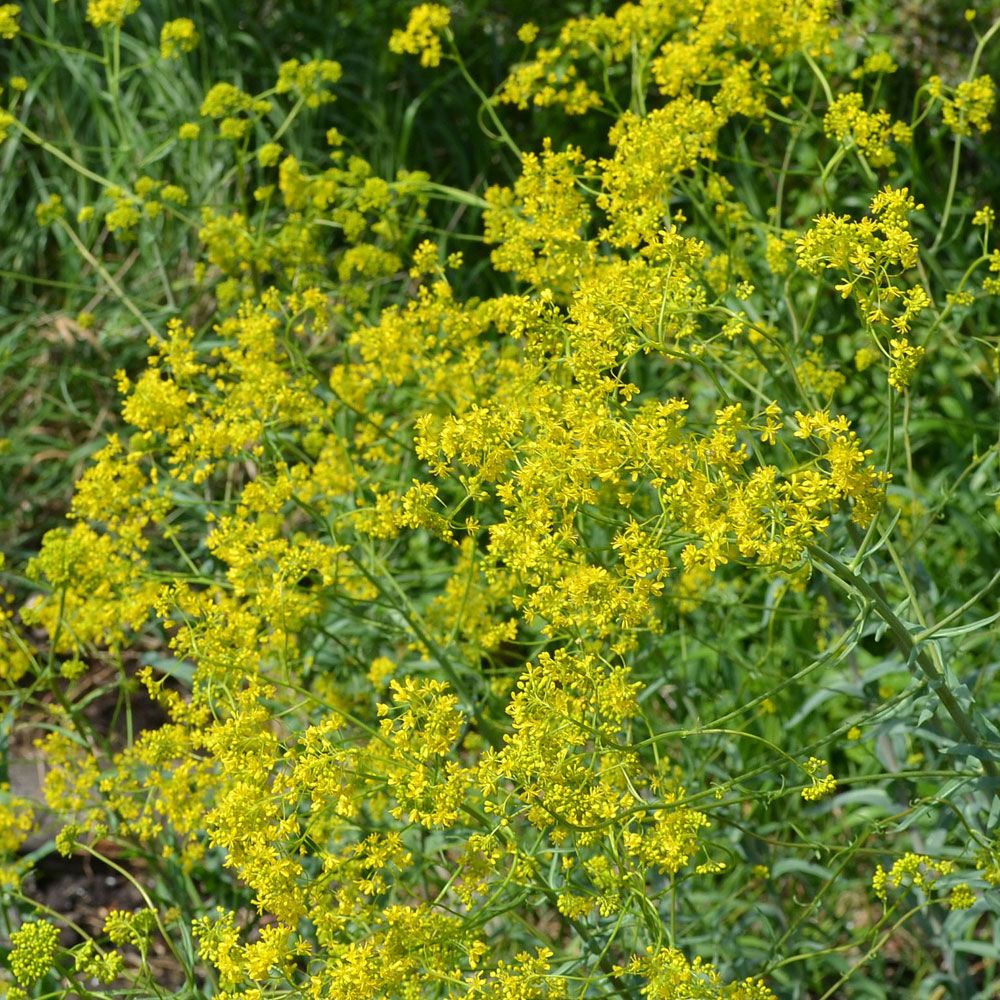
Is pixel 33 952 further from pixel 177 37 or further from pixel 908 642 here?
pixel 177 37

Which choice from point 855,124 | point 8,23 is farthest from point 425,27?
point 855,124

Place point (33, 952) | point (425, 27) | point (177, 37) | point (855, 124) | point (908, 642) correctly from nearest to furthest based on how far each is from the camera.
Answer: point (908, 642) < point (33, 952) < point (855, 124) < point (425, 27) < point (177, 37)

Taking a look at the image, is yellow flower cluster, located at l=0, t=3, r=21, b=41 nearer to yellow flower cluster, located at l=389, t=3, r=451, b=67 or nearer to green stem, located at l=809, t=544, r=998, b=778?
yellow flower cluster, located at l=389, t=3, r=451, b=67

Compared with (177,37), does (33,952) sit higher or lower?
lower

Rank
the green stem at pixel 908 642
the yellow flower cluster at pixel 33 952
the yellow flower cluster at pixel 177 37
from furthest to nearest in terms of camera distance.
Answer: the yellow flower cluster at pixel 177 37
the yellow flower cluster at pixel 33 952
the green stem at pixel 908 642

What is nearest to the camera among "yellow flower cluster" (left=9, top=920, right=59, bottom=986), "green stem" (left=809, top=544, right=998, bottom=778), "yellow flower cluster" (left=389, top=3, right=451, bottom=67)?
"green stem" (left=809, top=544, right=998, bottom=778)

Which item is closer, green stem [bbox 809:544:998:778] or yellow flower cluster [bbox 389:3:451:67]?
green stem [bbox 809:544:998:778]

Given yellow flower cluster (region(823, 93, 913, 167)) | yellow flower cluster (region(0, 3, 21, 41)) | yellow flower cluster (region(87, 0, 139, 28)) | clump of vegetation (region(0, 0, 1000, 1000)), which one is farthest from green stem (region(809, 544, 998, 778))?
yellow flower cluster (region(0, 3, 21, 41))

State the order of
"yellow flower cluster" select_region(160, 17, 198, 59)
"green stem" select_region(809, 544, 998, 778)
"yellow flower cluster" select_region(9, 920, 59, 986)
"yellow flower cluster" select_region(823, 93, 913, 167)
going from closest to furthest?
"green stem" select_region(809, 544, 998, 778) → "yellow flower cluster" select_region(9, 920, 59, 986) → "yellow flower cluster" select_region(823, 93, 913, 167) → "yellow flower cluster" select_region(160, 17, 198, 59)

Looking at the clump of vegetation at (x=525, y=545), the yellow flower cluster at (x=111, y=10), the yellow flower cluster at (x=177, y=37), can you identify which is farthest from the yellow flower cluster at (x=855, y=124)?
the yellow flower cluster at (x=111, y=10)

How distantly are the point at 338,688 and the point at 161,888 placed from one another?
824mm

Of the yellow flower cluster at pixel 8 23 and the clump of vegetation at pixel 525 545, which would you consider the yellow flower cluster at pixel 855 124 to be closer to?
the clump of vegetation at pixel 525 545

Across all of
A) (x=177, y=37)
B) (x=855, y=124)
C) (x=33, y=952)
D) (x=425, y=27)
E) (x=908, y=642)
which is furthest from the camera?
(x=177, y=37)

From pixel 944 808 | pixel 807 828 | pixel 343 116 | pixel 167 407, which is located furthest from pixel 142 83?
pixel 944 808
